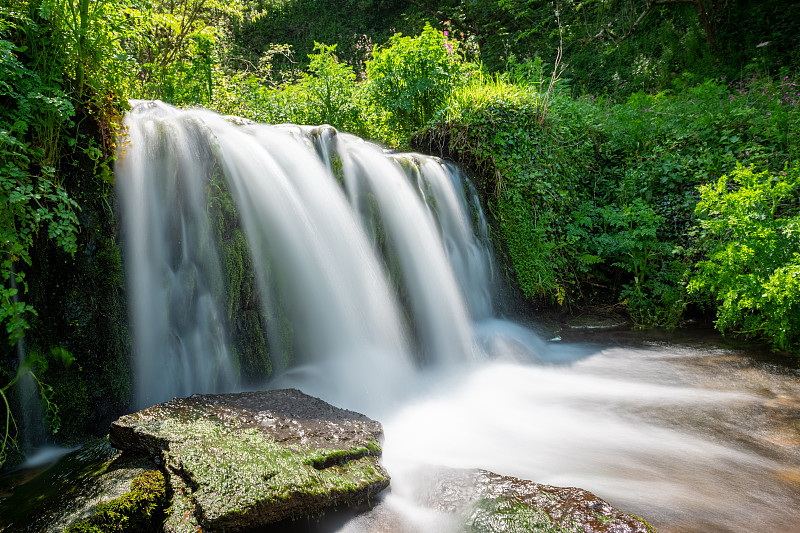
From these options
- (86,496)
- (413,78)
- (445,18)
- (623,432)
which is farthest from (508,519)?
(445,18)

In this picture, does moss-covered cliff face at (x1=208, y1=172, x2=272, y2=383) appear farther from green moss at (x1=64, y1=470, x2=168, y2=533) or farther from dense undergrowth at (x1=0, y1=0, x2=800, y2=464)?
green moss at (x1=64, y1=470, x2=168, y2=533)

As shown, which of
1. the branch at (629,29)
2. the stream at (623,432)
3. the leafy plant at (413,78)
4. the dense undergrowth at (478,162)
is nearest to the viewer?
the stream at (623,432)

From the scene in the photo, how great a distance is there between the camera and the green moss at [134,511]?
6.03 feet

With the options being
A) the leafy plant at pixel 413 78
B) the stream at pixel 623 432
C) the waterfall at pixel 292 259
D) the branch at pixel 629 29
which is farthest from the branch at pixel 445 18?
the stream at pixel 623 432

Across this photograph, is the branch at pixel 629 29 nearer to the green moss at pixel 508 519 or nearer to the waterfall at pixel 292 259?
the waterfall at pixel 292 259

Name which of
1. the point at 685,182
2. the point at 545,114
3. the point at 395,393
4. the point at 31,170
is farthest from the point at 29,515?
the point at 685,182

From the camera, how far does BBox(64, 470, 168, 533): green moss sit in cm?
Result: 184

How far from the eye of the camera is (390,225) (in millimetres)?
4828

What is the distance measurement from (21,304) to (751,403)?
4.43m

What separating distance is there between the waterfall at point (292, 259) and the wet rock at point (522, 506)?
1293mm

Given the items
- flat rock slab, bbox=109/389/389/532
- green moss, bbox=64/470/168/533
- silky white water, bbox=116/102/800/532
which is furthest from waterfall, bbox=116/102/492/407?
green moss, bbox=64/470/168/533

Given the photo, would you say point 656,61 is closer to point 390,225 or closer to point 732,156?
point 732,156

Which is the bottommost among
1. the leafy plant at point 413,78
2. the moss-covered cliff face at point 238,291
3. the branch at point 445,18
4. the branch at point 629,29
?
the moss-covered cliff face at point 238,291

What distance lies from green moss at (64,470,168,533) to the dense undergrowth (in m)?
0.96
